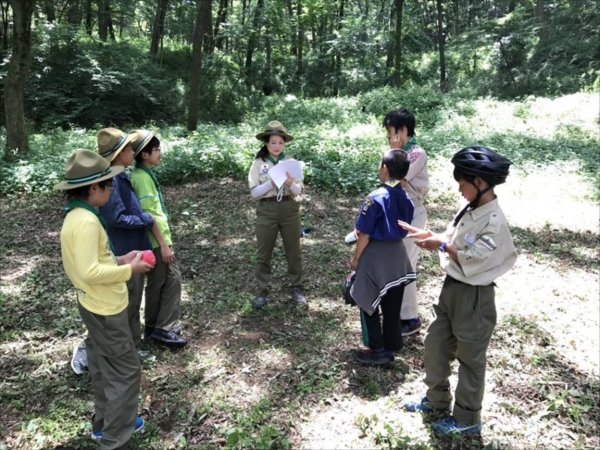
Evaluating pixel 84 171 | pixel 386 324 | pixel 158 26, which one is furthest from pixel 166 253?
pixel 158 26

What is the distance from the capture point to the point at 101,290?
2592mm

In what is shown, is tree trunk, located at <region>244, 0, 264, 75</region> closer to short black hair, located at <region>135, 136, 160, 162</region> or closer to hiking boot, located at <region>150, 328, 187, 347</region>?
short black hair, located at <region>135, 136, 160, 162</region>

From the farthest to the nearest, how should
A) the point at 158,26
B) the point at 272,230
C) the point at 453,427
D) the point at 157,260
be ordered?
the point at 158,26 → the point at 272,230 → the point at 157,260 → the point at 453,427

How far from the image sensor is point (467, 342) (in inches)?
110

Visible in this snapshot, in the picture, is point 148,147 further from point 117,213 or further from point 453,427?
point 453,427

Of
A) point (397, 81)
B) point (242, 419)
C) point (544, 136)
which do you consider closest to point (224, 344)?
point (242, 419)

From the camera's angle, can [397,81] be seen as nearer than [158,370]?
No

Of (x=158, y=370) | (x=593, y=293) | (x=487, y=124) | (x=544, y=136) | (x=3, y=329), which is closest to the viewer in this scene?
(x=158, y=370)

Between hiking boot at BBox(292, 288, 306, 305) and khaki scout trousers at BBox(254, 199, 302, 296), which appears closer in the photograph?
khaki scout trousers at BBox(254, 199, 302, 296)

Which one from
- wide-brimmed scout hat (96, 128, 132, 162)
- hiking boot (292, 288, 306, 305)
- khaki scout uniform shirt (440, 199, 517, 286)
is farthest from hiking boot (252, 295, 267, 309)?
khaki scout uniform shirt (440, 199, 517, 286)

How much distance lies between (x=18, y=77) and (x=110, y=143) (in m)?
8.05

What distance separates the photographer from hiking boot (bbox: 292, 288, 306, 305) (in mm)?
4891

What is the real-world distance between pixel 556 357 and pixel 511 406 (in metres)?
1.02

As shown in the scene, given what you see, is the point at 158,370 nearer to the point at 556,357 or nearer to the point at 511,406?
the point at 511,406
